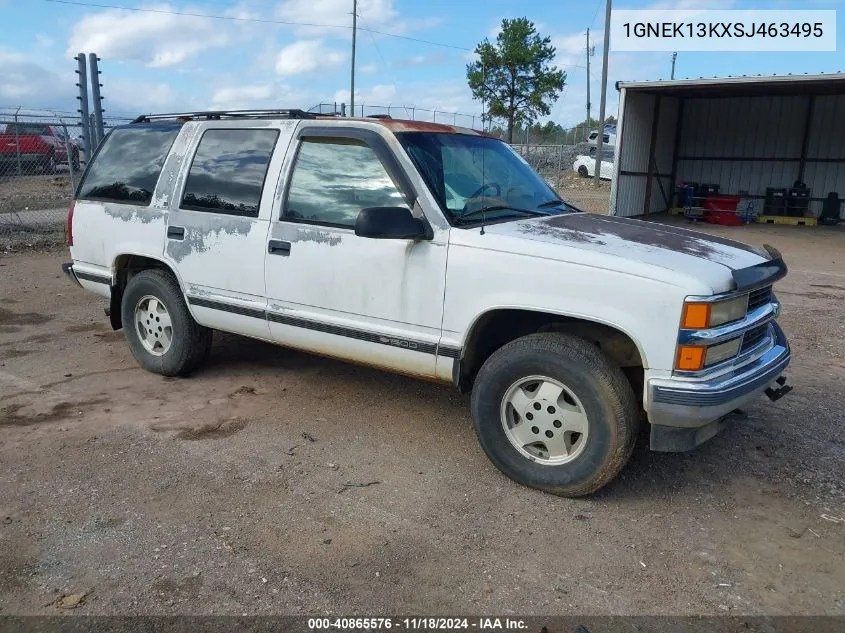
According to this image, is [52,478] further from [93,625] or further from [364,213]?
[364,213]

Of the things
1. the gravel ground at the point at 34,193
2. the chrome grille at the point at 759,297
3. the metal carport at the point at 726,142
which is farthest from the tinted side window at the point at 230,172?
the metal carport at the point at 726,142

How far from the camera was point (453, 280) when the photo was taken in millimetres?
3768

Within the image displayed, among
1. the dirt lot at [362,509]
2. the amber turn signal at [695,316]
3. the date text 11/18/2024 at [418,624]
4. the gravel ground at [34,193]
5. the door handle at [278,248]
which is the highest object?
the door handle at [278,248]

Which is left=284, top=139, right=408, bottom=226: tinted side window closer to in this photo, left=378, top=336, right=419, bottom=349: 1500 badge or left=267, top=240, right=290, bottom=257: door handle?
left=267, top=240, right=290, bottom=257: door handle

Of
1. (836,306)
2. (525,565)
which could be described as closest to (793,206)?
(836,306)

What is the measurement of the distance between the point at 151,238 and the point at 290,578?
3.09m

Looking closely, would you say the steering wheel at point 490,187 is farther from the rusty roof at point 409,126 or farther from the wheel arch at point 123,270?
the wheel arch at point 123,270

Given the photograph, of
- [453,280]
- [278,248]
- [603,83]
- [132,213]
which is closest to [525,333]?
[453,280]

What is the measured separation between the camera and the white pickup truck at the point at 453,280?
3.34m

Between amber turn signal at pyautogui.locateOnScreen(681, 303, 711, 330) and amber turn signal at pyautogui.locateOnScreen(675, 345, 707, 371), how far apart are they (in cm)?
10

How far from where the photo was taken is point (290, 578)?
2.96 m

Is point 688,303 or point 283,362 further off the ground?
point 688,303

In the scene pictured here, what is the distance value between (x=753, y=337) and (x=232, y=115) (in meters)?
3.86

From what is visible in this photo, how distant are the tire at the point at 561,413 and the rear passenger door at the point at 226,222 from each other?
1769 millimetres
